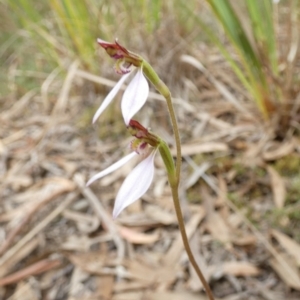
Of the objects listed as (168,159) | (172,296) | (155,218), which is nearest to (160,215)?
(155,218)

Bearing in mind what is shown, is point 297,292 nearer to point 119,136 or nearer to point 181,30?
point 119,136

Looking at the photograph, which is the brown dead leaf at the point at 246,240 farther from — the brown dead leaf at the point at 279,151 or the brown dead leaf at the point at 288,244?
the brown dead leaf at the point at 279,151

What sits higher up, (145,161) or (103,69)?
(145,161)

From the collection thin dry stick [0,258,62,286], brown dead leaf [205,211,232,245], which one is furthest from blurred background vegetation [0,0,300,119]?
thin dry stick [0,258,62,286]

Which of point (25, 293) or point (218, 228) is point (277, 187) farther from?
point (25, 293)

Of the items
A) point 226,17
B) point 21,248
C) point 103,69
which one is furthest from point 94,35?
point 21,248

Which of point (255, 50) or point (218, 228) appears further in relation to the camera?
point (255, 50)

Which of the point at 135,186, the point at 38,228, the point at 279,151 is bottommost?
the point at 279,151
